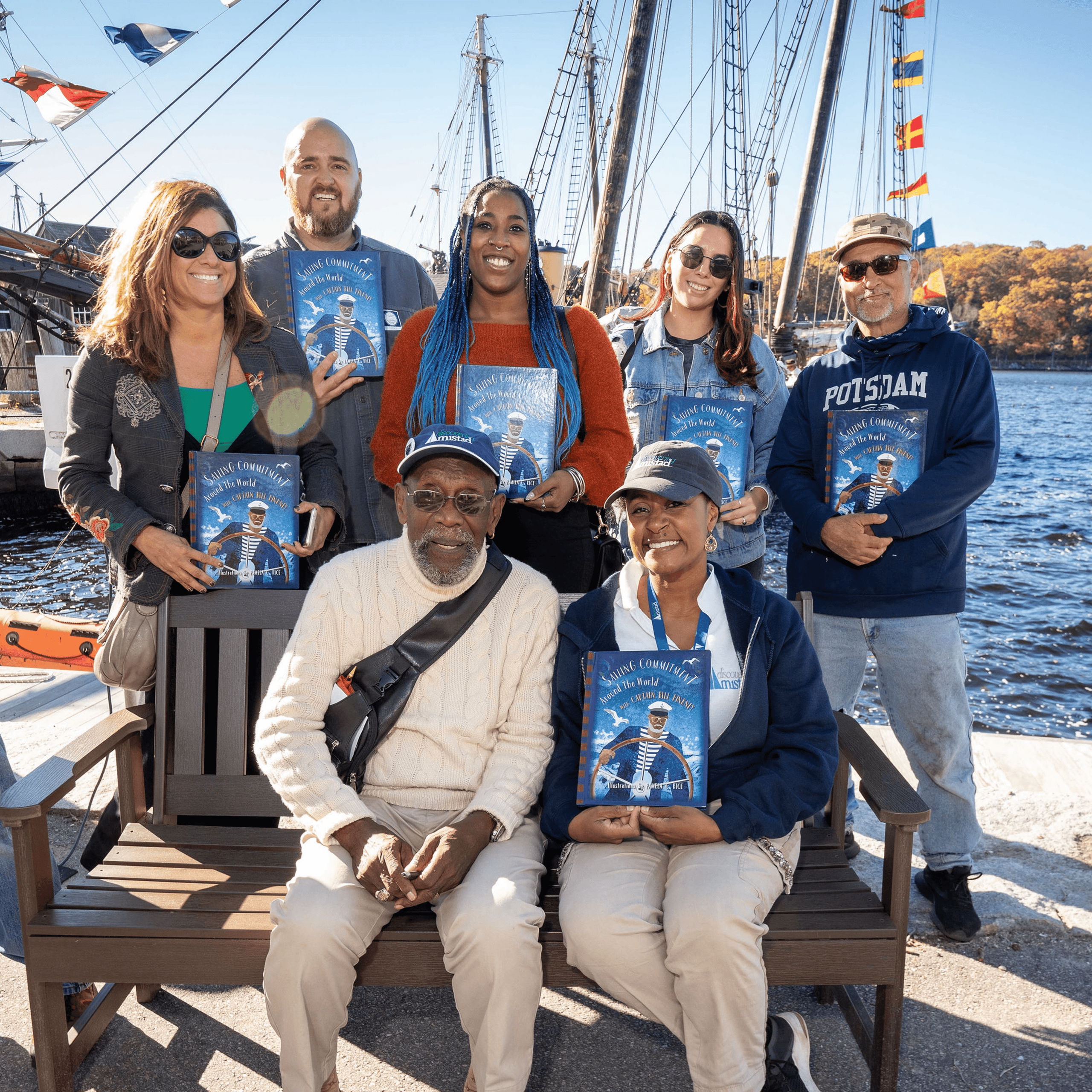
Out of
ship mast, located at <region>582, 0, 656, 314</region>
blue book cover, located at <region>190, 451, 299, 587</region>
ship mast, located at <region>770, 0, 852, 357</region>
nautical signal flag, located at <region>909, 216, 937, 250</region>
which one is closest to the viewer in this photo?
blue book cover, located at <region>190, 451, 299, 587</region>

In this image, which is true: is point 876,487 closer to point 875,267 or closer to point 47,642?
point 875,267

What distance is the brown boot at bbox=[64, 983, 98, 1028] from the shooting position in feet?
8.07

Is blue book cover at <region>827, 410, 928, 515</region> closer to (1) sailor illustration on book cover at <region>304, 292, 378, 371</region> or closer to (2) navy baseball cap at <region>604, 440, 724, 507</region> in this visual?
(2) navy baseball cap at <region>604, 440, 724, 507</region>

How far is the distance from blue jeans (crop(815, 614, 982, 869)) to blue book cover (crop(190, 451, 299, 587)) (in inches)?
78.1

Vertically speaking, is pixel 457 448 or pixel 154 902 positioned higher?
pixel 457 448

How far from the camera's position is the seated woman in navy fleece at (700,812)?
6.52 feet

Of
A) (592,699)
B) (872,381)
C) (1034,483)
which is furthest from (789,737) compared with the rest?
(1034,483)

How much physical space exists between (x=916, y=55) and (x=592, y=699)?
30.1 metres

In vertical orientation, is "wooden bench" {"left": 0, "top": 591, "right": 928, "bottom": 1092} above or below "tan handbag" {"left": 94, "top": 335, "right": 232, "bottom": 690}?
below

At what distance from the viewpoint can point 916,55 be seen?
26.0m

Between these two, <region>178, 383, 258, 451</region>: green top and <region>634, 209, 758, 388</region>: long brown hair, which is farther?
<region>634, 209, 758, 388</region>: long brown hair

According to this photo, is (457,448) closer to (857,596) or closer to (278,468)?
(278,468)

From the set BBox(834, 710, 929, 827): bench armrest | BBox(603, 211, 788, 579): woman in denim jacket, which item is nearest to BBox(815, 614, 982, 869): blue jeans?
BBox(834, 710, 929, 827): bench armrest

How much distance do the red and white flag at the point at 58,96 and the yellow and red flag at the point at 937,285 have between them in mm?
15795
